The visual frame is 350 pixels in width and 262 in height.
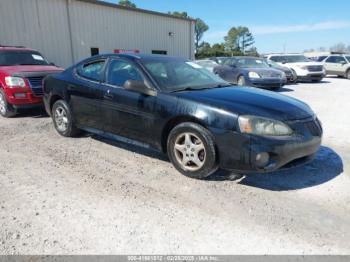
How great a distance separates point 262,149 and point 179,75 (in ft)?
5.97

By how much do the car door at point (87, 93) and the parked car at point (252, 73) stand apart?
296 inches

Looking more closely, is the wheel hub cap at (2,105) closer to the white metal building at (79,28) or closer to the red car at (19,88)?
the red car at (19,88)

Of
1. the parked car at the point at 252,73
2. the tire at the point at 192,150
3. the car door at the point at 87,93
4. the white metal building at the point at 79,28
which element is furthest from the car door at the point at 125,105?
the white metal building at the point at 79,28

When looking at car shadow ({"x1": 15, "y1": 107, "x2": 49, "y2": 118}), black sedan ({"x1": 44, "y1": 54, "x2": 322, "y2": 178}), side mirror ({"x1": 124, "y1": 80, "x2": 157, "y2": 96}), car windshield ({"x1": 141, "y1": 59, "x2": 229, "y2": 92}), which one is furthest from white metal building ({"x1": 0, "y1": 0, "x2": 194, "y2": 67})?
side mirror ({"x1": 124, "y1": 80, "x2": 157, "y2": 96})

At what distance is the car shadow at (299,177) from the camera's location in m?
3.94

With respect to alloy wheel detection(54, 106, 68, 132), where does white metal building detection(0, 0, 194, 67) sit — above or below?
above

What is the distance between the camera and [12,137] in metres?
6.02

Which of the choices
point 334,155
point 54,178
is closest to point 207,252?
point 54,178

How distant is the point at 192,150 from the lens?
4.00 m

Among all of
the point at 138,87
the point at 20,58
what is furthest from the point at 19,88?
the point at 138,87

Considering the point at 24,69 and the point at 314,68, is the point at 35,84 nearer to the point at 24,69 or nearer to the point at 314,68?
the point at 24,69

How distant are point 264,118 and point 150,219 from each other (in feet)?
5.49

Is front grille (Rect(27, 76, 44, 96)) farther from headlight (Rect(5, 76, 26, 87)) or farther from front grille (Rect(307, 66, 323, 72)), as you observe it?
front grille (Rect(307, 66, 323, 72))

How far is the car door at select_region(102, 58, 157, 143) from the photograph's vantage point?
437 cm
